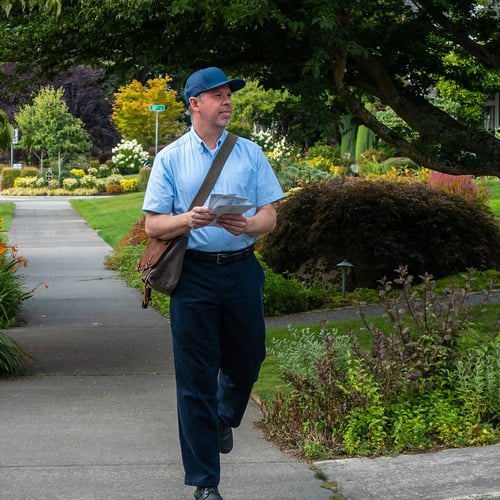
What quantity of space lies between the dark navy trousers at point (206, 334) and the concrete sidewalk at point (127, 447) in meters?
0.41

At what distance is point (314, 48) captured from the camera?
Answer: 838 centimetres

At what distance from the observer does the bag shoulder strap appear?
16.5ft

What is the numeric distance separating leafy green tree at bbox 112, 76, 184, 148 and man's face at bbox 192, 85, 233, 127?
48730 mm

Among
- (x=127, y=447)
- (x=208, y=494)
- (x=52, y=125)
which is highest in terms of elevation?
(x=52, y=125)

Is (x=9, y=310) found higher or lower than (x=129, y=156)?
higher

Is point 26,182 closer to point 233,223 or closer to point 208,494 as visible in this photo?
point 208,494

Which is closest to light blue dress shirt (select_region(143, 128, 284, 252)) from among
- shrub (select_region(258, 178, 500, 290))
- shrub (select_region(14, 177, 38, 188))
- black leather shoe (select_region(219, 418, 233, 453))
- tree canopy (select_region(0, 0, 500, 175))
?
black leather shoe (select_region(219, 418, 233, 453))

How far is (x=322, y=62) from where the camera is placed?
27.4 ft

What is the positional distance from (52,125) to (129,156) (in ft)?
15.6

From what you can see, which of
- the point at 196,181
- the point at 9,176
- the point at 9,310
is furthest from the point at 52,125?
the point at 196,181

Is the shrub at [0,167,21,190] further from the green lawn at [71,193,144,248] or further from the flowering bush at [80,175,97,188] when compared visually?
the green lawn at [71,193,144,248]

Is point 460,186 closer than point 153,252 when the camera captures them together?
No

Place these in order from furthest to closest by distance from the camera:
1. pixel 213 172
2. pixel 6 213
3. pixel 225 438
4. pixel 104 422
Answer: pixel 6 213, pixel 104 422, pixel 225 438, pixel 213 172

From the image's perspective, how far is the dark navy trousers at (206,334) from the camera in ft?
16.6
